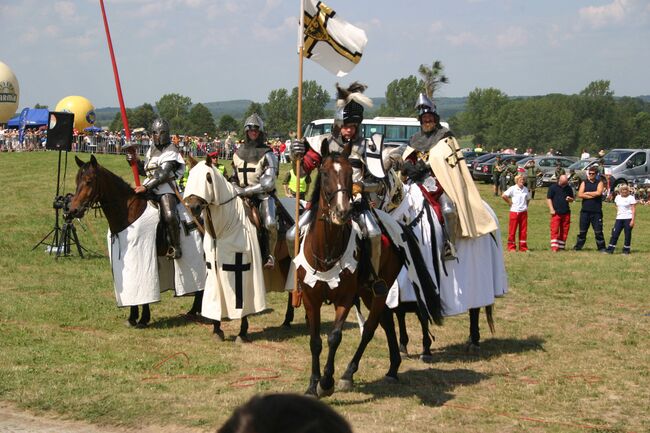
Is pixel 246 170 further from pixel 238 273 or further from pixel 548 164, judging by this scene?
pixel 548 164

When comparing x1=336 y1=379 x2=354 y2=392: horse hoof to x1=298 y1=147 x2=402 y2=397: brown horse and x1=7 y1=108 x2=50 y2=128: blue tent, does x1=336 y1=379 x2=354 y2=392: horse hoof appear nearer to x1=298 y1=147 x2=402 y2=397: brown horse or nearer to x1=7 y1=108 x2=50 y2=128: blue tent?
x1=298 y1=147 x2=402 y2=397: brown horse

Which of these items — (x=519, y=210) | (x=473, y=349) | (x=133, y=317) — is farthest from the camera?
(x=519, y=210)

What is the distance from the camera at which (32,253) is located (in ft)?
62.6

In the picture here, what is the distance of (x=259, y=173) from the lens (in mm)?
10812

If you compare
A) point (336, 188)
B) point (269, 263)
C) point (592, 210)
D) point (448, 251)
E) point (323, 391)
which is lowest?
point (323, 391)

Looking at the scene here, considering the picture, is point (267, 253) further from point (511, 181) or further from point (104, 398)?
point (511, 181)

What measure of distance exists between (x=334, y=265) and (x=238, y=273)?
3.09 m

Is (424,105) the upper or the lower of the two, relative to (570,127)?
lower

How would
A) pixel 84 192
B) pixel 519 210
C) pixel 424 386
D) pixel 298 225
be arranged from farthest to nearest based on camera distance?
pixel 519 210 < pixel 84 192 < pixel 424 386 < pixel 298 225

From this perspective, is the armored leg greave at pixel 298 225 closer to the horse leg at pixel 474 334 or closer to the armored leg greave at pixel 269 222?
the armored leg greave at pixel 269 222

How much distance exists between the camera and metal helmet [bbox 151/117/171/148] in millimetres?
11445

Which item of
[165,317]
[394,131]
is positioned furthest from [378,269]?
[394,131]

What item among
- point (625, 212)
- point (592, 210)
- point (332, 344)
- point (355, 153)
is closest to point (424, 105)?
point (355, 153)

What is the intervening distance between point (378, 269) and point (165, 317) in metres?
5.08
